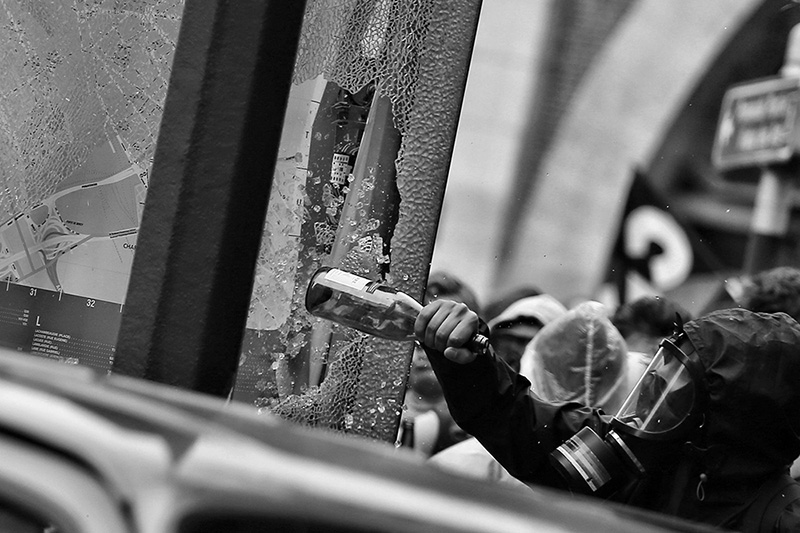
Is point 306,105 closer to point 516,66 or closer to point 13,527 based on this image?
point 13,527

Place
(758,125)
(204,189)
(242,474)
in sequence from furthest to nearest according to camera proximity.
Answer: (758,125) < (204,189) < (242,474)

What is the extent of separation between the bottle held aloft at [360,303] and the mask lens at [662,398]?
0.59m

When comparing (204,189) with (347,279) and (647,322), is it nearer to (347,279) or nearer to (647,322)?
(347,279)

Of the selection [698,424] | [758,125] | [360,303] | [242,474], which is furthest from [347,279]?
[758,125]

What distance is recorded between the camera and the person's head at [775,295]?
416 cm

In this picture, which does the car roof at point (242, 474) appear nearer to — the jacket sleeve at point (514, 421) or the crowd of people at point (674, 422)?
the crowd of people at point (674, 422)

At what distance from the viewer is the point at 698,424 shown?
8.34 ft

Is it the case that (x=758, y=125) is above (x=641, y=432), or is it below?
above

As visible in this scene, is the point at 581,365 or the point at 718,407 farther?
the point at 581,365

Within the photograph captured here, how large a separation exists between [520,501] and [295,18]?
42.3 inches

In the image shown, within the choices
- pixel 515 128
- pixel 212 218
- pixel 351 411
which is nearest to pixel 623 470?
pixel 351 411

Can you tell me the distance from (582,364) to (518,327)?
815 mm

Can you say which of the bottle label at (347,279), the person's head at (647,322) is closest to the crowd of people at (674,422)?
the bottle label at (347,279)

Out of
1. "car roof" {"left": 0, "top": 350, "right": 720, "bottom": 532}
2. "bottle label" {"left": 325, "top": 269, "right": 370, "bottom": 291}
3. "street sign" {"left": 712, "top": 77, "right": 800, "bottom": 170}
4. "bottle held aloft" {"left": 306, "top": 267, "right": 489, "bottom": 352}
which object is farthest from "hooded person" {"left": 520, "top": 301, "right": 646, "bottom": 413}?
"street sign" {"left": 712, "top": 77, "right": 800, "bottom": 170}
